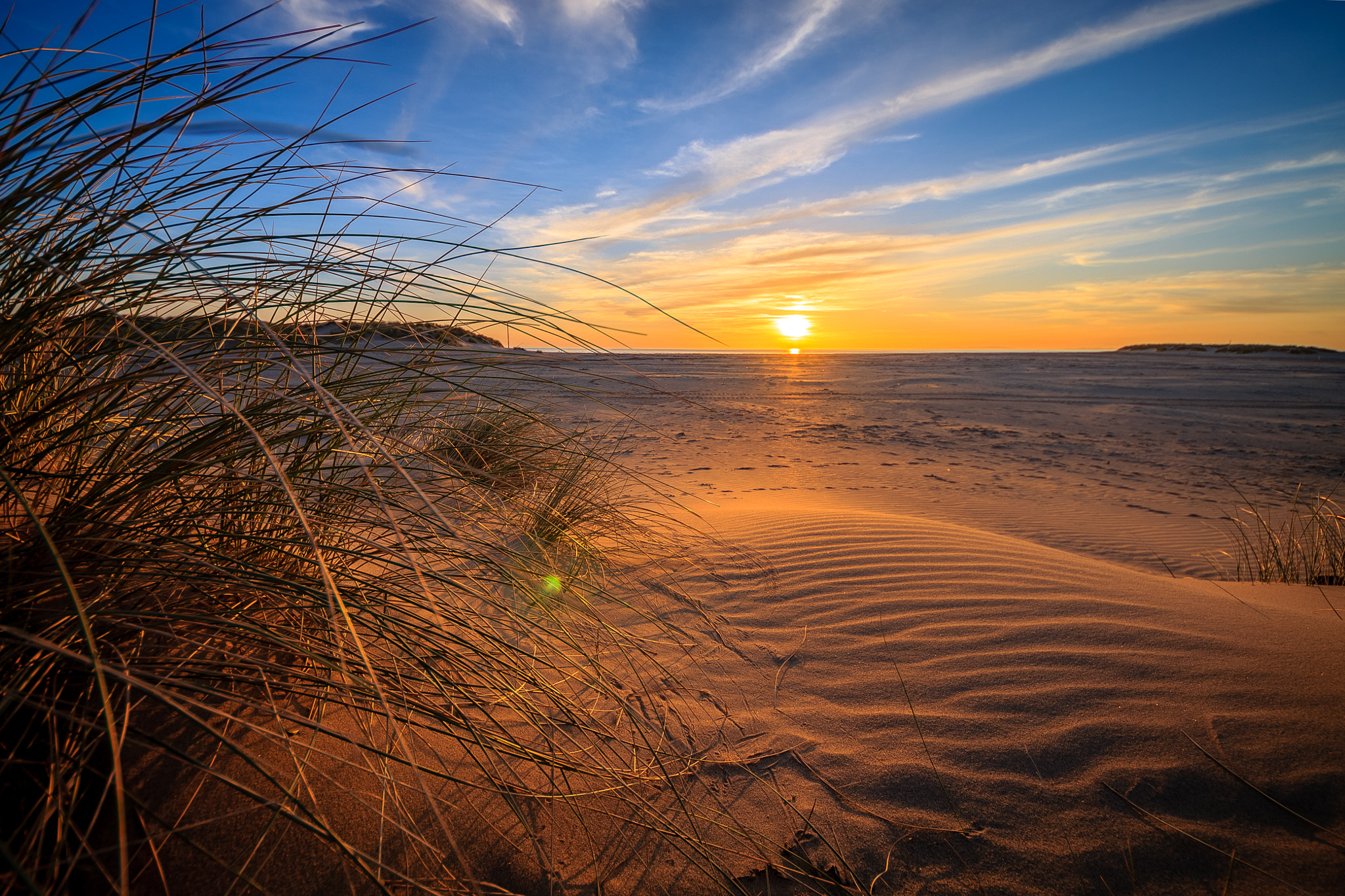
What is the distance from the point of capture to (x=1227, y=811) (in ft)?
4.44

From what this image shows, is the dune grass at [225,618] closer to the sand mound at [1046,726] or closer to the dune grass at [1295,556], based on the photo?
the sand mound at [1046,726]

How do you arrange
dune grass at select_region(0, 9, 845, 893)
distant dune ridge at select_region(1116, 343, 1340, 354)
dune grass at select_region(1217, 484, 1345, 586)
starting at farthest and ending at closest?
distant dune ridge at select_region(1116, 343, 1340, 354), dune grass at select_region(1217, 484, 1345, 586), dune grass at select_region(0, 9, 845, 893)

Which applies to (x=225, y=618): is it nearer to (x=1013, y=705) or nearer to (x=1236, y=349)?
(x=1013, y=705)

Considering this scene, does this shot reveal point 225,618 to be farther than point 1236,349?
No

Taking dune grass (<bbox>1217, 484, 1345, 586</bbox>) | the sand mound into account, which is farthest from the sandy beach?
dune grass (<bbox>1217, 484, 1345, 586</bbox>)

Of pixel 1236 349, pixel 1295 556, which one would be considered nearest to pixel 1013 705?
pixel 1295 556

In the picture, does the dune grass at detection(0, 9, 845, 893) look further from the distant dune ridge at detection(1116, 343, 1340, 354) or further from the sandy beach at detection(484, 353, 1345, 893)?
the distant dune ridge at detection(1116, 343, 1340, 354)

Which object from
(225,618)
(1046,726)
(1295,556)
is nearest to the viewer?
(225,618)

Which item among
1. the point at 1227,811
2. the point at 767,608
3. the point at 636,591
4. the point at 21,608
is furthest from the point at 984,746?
the point at 21,608

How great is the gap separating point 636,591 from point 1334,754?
2.14m

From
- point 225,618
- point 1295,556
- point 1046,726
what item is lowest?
point 1295,556

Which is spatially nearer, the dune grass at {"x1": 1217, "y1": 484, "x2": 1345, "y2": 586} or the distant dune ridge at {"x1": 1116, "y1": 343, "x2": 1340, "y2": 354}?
the dune grass at {"x1": 1217, "y1": 484, "x2": 1345, "y2": 586}

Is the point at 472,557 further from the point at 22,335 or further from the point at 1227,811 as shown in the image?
the point at 1227,811

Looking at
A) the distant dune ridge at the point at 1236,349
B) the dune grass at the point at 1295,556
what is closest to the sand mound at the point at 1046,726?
the dune grass at the point at 1295,556
